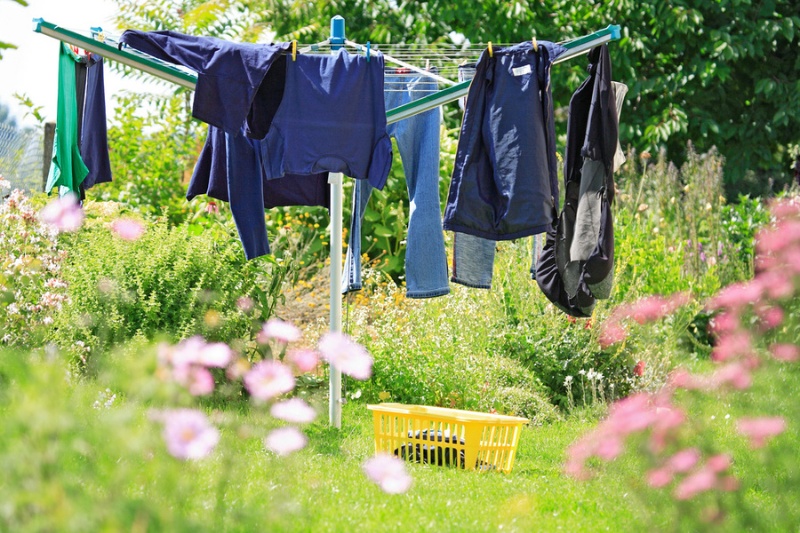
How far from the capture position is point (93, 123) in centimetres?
421

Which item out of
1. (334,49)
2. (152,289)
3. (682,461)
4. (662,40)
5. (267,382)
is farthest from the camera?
(662,40)

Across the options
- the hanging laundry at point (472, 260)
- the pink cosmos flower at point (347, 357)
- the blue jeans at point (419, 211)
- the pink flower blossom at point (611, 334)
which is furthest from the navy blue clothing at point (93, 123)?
the pink flower blossom at point (611, 334)

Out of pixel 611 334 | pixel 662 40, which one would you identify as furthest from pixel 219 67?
pixel 662 40

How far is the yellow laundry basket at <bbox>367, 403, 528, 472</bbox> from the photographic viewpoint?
12.2ft

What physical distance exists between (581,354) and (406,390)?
40.9 inches

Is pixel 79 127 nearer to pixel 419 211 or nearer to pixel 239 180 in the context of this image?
pixel 239 180

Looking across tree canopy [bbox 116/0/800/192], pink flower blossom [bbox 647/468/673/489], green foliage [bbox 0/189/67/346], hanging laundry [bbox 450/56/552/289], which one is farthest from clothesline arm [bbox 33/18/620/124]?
tree canopy [bbox 116/0/800/192]

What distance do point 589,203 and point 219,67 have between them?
5.08 ft

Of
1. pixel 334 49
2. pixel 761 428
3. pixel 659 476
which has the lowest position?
pixel 659 476

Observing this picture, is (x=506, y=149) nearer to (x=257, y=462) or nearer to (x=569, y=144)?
(x=569, y=144)

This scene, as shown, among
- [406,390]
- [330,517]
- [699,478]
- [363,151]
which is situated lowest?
[406,390]

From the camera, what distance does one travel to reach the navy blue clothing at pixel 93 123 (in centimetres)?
415

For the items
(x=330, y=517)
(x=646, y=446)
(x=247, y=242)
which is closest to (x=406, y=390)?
(x=247, y=242)

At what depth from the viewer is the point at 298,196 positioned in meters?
4.54
